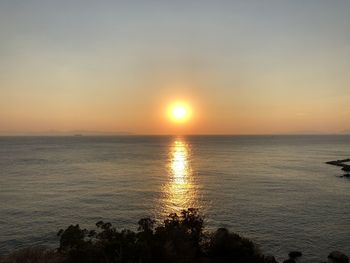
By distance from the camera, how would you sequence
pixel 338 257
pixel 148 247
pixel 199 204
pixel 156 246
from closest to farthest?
pixel 148 247 → pixel 156 246 → pixel 338 257 → pixel 199 204

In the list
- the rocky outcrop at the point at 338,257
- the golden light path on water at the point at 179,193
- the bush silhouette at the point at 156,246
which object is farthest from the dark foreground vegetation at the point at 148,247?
the golden light path on water at the point at 179,193

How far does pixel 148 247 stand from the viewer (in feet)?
98.8

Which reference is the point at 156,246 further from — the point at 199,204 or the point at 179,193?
the point at 179,193

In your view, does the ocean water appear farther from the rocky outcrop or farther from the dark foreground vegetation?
the dark foreground vegetation

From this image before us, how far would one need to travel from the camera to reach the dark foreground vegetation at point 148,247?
2916cm

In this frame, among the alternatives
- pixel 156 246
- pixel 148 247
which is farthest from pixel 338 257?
pixel 148 247

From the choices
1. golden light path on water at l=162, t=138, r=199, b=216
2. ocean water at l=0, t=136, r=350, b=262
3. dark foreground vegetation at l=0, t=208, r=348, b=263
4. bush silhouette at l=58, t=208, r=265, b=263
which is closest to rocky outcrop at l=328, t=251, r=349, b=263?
ocean water at l=0, t=136, r=350, b=262

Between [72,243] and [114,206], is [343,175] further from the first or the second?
[72,243]

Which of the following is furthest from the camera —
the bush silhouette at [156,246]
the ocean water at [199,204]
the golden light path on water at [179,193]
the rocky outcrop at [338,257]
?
the golden light path on water at [179,193]

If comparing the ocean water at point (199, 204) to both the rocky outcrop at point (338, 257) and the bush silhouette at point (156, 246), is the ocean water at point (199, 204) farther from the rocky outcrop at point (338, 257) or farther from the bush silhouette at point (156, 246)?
the bush silhouette at point (156, 246)

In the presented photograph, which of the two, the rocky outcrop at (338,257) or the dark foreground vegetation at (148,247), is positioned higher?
the dark foreground vegetation at (148,247)

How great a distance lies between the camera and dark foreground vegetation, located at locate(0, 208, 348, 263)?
29.2 metres

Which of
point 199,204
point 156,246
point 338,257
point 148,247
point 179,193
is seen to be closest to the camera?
point 148,247

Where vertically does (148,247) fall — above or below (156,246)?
above
